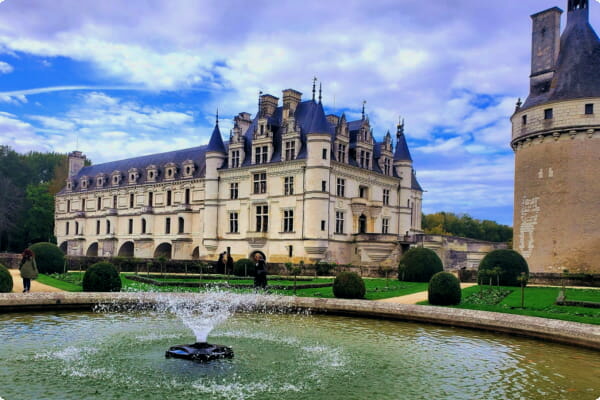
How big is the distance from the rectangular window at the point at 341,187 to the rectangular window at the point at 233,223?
28.9 feet

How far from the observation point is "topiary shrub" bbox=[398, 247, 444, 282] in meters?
27.5

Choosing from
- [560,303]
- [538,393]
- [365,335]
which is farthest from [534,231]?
[538,393]

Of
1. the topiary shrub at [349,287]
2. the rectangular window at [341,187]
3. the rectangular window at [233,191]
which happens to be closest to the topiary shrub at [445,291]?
the topiary shrub at [349,287]

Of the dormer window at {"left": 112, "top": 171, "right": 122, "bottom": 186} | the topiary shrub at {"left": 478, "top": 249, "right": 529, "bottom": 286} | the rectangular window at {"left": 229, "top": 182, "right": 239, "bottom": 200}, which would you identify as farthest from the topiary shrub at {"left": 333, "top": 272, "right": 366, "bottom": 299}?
the dormer window at {"left": 112, "top": 171, "right": 122, "bottom": 186}

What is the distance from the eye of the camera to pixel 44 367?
29.0 ft

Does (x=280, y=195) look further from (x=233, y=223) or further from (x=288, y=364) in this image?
(x=288, y=364)

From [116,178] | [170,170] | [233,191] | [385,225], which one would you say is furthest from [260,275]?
[116,178]

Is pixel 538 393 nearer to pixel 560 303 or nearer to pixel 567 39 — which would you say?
pixel 560 303

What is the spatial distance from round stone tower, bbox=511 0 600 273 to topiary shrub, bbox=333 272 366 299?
50.0 feet

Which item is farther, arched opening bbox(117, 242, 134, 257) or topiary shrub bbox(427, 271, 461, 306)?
arched opening bbox(117, 242, 134, 257)

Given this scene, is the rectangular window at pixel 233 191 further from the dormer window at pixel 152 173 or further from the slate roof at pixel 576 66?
the slate roof at pixel 576 66

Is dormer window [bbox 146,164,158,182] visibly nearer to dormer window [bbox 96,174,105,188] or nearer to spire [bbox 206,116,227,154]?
dormer window [bbox 96,174,105,188]

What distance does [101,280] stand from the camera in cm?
1784

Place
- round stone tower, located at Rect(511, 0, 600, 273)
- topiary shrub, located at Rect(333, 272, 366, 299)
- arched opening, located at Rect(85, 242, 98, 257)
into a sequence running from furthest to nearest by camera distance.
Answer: arched opening, located at Rect(85, 242, 98, 257) < round stone tower, located at Rect(511, 0, 600, 273) < topiary shrub, located at Rect(333, 272, 366, 299)
